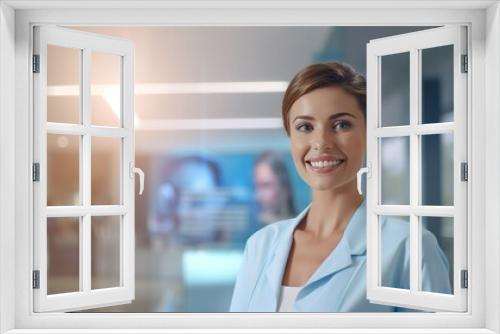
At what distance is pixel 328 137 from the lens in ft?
15.0

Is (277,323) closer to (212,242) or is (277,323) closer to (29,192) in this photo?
(29,192)

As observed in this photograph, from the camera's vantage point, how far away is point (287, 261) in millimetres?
4758

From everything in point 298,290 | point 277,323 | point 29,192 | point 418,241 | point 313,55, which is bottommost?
point 298,290

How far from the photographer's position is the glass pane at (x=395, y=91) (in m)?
4.80

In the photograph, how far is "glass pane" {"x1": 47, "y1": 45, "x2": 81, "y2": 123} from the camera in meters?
5.92

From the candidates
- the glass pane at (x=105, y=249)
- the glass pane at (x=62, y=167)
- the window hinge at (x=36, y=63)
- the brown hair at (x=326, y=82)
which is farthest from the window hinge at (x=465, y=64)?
the glass pane at (x=62, y=167)

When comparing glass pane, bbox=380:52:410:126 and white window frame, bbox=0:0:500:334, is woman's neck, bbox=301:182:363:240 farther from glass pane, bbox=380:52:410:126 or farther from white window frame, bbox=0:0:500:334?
white window frame, bbox=0:0:500:334

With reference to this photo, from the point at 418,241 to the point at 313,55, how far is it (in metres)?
3.61

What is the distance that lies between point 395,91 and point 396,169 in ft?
2.20

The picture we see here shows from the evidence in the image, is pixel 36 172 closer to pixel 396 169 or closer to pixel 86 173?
pixel 86 173

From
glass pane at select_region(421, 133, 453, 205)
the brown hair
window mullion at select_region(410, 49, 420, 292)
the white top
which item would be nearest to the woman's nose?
the brown hair

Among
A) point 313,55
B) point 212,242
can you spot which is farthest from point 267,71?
point 212,242

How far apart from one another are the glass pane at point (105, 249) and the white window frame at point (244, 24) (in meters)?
4.27

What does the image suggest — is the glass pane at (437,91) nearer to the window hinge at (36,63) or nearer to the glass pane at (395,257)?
the glass pane at (395,257)
